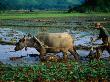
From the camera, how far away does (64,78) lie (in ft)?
27.6

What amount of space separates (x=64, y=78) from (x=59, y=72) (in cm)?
50

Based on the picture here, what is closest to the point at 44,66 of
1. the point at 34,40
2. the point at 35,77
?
the point at 35,77

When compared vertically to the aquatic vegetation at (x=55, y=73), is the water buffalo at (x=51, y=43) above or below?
above

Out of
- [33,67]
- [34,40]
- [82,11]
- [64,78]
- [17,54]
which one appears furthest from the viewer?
[82,11]

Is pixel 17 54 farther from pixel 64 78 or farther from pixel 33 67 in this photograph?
pixel 64 78

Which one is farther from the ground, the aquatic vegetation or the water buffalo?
the water buffalo

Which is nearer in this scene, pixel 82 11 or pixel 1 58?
pixel 1 58

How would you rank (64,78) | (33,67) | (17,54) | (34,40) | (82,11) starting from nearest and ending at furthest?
1. (64,78)
2. (33,67)
3. (34,40)
4. (17,54)
5. (82,11)

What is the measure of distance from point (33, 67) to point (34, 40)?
248 centimetres

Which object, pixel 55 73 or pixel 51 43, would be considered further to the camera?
pixel 51 43

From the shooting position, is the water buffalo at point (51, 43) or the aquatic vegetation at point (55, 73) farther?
the water buffalo at point (51, 43)

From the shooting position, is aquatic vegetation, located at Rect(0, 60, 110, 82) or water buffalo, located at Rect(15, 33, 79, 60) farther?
water buffalo, located at Rect(15, 33, 79, 60)

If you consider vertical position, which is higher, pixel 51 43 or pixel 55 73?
pixel 51 43

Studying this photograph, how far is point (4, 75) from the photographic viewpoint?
8.61 m
